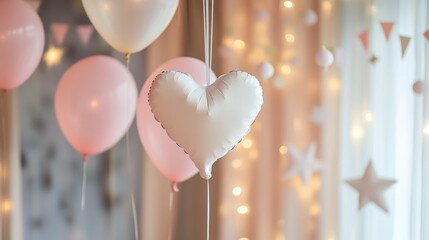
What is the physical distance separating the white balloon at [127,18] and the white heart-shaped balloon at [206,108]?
0.53m

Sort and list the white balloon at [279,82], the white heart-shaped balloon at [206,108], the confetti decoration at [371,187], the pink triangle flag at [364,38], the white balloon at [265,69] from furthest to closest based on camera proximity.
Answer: the white balloon at [279,82]
the white balloon at [265,69]
the pink triangle flag at [364,38]
the confetti decoration at [371,187]
the white heart-shaped balloon at [206,108]

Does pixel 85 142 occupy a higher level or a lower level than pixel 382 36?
lower

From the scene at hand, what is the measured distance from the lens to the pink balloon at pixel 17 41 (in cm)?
245

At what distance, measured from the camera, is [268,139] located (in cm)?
298

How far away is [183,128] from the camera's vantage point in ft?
5.82

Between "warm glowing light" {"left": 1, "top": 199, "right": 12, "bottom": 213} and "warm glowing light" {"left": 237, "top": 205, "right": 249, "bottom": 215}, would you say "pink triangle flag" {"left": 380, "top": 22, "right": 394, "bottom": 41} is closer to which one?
"warm glowing light" {"left": 237, "top": 205, "right": 249, "bottom": 215}

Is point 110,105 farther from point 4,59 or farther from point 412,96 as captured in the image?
point 412,96

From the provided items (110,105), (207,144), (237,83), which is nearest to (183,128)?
(207,144)

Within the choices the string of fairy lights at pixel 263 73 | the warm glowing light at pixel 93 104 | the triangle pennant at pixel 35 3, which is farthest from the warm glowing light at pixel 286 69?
the triangle pennant at pixel 35 3

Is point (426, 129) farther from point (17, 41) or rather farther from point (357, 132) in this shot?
point (17, 41)

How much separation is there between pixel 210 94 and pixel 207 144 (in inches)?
5.4

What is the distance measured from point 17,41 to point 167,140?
0.69m

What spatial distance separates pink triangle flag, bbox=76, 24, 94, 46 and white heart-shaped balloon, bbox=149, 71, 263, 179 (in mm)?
1339

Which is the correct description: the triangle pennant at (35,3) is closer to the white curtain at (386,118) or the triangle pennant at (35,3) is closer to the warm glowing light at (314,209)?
the white curtain at (386,118)
